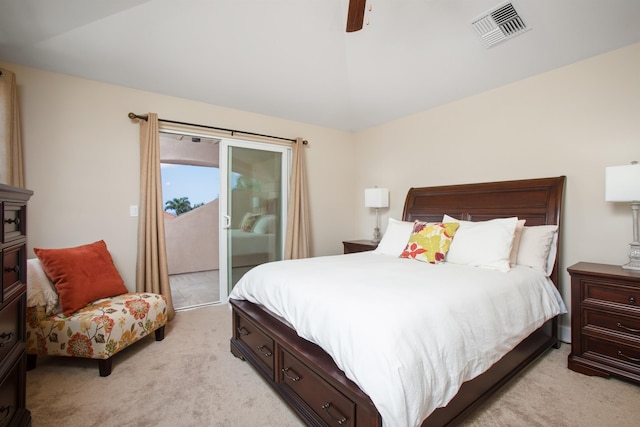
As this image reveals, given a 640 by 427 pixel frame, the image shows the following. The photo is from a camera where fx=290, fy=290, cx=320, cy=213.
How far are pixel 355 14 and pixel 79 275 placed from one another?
107 inches

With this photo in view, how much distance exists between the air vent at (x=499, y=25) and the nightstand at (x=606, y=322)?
1915 millimetres

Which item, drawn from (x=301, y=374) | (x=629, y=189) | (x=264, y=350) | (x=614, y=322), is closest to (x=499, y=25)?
(x=629, y=189)

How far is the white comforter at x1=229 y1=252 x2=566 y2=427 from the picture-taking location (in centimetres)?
113

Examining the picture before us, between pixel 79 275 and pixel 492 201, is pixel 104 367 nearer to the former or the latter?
pixel 79 275

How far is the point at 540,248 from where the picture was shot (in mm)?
2369

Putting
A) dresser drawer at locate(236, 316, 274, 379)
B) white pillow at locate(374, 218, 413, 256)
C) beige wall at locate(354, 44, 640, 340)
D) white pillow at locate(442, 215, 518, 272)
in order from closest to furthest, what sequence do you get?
→ dresser drawer at locate(236, 316, 274, 379) < white pillow at locate(442, 215, 518, 272) < beige wall at locate(354, 44, 640, 340) < white pillow at locate(374, 218, 413, 256)

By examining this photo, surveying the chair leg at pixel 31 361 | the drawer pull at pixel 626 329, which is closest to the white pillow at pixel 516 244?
the drawer pull at pixel 626 329

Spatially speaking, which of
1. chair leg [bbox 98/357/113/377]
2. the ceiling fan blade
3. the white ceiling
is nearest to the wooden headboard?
the white ceiling

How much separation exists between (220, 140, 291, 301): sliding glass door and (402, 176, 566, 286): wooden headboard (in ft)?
5.90

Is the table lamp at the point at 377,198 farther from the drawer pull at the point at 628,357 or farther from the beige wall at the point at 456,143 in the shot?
the drawer pull at the point at 628,357

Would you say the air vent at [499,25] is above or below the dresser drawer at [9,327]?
above

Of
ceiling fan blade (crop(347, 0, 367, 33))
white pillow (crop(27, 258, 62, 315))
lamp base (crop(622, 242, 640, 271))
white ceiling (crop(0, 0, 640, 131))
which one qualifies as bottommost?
white pillow (crop(27, 258, 62, 315))

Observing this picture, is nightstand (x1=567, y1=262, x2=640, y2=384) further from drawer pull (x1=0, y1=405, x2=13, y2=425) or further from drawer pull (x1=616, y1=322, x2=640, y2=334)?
drawer pull (x1=0, y1=405, x2=13, y2=425)

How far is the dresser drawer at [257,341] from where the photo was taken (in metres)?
1.88
